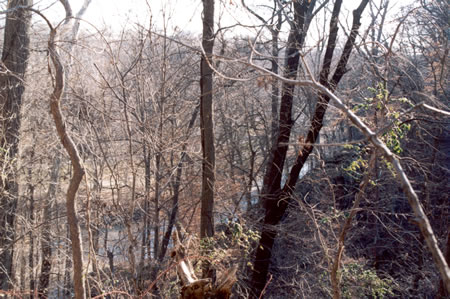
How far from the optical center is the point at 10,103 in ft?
23.9

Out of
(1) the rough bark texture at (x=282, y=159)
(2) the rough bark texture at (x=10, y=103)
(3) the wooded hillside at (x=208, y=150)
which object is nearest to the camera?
(3) the wooded hillside at (x=208, y=150)

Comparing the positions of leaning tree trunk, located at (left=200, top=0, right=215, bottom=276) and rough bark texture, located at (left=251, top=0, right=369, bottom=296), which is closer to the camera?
leaning tree trunk, located at (left=200, top=0, right=215, bottom=276)

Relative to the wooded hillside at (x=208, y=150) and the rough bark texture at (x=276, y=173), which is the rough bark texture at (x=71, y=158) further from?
the rough bark texture at (x=276, y=173)

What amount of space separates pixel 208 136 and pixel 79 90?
9.64 feet

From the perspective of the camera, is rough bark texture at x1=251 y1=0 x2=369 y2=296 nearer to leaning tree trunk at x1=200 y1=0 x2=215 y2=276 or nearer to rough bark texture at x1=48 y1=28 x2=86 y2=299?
leaning tree trunk at x1=200 y1=0 x2=215 y2=276

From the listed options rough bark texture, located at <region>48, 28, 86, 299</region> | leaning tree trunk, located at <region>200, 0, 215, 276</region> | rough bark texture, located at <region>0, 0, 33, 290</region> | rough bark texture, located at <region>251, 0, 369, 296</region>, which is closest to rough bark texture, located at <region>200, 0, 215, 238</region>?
leaning tree trunk, located at <region>200, 0, 215, 276</region>

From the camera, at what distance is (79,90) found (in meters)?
8.95

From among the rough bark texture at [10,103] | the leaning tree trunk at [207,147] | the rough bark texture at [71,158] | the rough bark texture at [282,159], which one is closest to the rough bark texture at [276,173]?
the rough bark texture at [282,159]

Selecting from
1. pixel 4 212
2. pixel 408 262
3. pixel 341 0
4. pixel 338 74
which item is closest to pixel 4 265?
pixel 4 212

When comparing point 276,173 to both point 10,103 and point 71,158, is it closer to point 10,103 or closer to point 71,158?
point 10,103

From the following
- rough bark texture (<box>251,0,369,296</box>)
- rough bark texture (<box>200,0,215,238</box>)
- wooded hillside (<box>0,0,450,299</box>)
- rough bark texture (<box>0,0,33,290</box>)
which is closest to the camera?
wooded hillside (<box>0,0,450,299</box>)

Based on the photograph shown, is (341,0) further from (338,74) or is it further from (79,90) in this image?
(79,90)

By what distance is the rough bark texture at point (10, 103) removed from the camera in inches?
280

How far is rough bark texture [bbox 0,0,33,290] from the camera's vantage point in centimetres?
711
